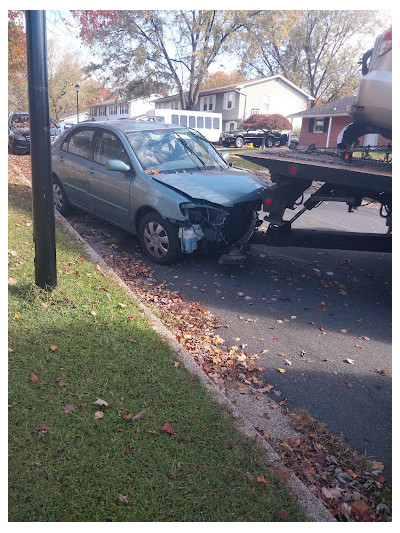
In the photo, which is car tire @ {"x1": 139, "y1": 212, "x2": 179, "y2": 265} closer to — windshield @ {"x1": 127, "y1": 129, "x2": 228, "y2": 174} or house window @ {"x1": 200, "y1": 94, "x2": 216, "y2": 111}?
windshield @ {"x1": 127, "y1": 129, "x2": 228, "y2": 174}

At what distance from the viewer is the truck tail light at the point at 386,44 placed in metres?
3.99

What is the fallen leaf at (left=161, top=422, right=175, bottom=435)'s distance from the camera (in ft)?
9.17

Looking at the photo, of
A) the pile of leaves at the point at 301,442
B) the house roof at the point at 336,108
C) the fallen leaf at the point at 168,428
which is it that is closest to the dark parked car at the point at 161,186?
the pile of leaves at the point at 301,442

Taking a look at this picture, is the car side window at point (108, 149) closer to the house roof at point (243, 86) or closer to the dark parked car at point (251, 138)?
the dark parked car at point (251, 138)

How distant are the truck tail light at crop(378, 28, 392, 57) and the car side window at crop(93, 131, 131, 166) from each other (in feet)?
11.8

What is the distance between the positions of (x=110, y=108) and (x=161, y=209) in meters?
43.1

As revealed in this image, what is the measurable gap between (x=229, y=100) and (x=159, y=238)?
37.6 meters

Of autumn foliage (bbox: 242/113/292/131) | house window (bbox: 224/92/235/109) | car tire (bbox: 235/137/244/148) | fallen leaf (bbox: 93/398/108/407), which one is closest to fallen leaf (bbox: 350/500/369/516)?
fallen leaf (bbox: 93/398/108/407)

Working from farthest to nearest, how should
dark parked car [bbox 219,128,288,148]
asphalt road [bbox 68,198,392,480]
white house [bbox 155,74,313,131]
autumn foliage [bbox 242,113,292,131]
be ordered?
white house [bbox 155,74,313,131], autumn foliage [bbox 242,113,292,131], dark parked car [bbox 219,128,288,148], asphalt road [bbox 68,198,392,480]

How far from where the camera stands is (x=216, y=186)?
19.6ft

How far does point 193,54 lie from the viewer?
74.7 feet

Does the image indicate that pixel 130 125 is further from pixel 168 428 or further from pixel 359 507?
pixel 359 507

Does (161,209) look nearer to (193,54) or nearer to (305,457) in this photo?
(305,457)

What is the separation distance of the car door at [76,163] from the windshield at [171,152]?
108 cm
